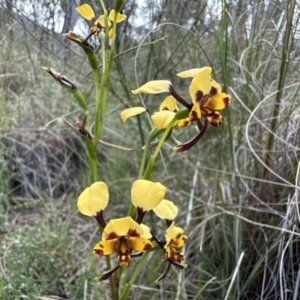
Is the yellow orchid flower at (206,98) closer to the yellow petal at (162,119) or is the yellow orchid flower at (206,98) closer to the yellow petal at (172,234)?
the yellow petal at (162,119)

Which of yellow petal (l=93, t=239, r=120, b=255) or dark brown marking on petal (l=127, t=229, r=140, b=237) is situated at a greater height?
dark brown marking on petal (l=127, t=229, r=140, b=237)

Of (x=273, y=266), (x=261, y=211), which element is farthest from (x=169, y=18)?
(x=273, y=266)

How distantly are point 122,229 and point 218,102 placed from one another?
0.19m

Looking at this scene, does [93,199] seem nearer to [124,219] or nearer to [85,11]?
[124,219]

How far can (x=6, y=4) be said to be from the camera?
3.87 feet

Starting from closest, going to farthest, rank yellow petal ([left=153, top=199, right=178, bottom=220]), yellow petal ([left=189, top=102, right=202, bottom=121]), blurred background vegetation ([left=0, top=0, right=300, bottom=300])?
1. yellow petal ([left=189, top=102, right=202, bottom=121])
2. yellow petal ([left=153, top=199, right=178, bottom=220])
3. blurred background vegetation ([left=0, top=0, right=300, bottom=300])

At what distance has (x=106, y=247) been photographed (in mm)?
585

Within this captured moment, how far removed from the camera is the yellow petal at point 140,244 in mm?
583

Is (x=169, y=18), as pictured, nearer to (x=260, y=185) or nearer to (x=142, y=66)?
(x=142, y=66)

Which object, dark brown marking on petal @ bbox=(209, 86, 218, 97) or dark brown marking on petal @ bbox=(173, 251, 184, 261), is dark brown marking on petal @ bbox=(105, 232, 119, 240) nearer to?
dark brown marking on petal @ bbox=(173, 251, 184, 261)

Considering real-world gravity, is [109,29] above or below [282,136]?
above

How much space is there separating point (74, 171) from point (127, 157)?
0.21 meters

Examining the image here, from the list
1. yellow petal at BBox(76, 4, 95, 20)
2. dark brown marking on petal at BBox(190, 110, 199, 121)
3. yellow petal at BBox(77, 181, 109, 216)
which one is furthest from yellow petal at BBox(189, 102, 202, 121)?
yellow petal at BBox(76, 4, 95, 20)

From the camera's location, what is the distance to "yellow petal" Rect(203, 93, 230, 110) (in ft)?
1.89
